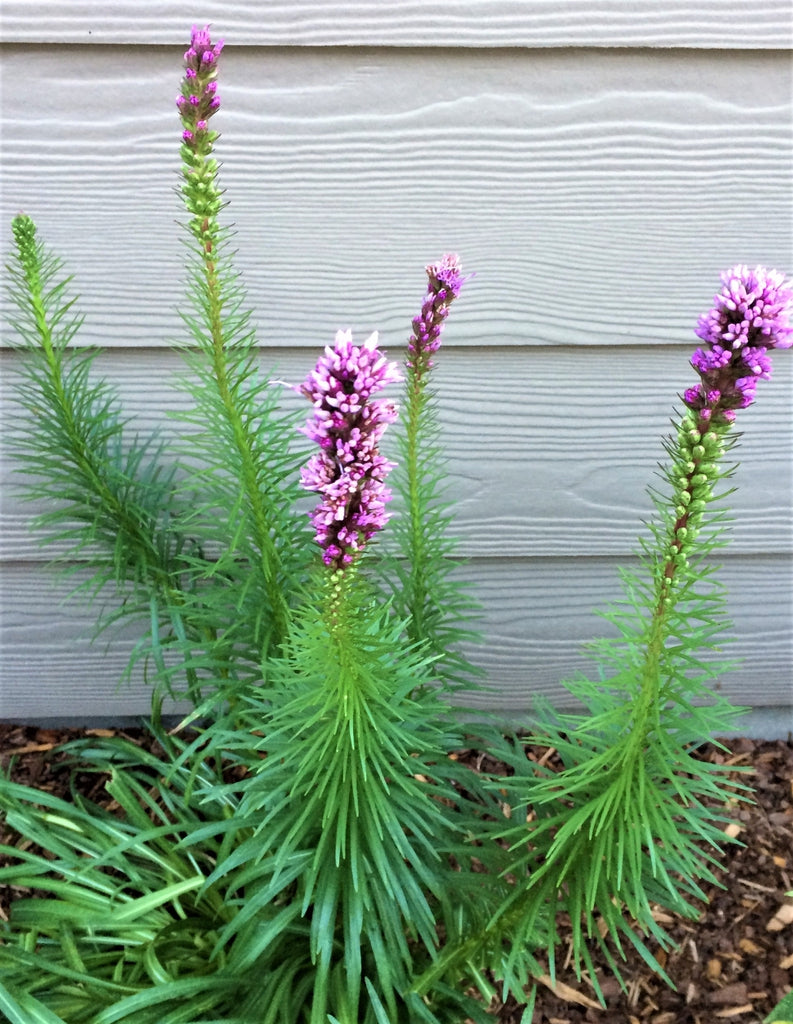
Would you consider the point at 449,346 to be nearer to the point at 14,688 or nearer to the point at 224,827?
the point at 224,827

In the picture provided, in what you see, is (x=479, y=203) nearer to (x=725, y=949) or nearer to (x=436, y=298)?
(x=436, y=298)

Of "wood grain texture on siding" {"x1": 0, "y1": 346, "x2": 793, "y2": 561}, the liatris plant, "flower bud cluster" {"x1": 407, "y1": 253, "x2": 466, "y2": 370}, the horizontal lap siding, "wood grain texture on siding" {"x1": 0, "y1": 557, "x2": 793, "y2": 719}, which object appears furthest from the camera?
"wood grain texture on siding" {"x1": 0, "y1": 557, "x2": 793, "y2": 719}

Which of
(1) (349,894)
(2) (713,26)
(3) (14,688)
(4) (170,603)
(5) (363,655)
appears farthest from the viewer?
(3) (14,688)

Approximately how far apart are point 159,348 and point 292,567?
0.57 meters

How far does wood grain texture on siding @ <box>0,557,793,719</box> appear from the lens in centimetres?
168

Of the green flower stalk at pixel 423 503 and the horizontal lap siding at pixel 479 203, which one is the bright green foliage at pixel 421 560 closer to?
the green flower stalk at pixel 423 503

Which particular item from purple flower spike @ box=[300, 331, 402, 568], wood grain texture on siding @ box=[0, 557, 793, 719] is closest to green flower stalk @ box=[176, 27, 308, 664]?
purple flower spike @ box=[300, 331, 402, 568]

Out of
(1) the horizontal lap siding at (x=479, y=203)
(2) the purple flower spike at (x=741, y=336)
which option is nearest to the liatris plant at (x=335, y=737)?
(2) the purple flower spike at (x=741, y=336)

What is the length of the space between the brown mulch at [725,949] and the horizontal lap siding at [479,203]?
0.59 meters

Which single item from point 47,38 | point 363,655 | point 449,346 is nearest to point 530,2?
point 449,346

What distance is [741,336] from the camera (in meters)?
0.61

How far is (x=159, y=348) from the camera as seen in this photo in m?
1.43

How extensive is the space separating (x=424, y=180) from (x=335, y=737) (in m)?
0.96

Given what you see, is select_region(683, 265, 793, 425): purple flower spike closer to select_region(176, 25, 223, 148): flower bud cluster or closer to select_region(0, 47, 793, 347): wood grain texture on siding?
select_region(176, 25, 223, 148): flower bud cluster
